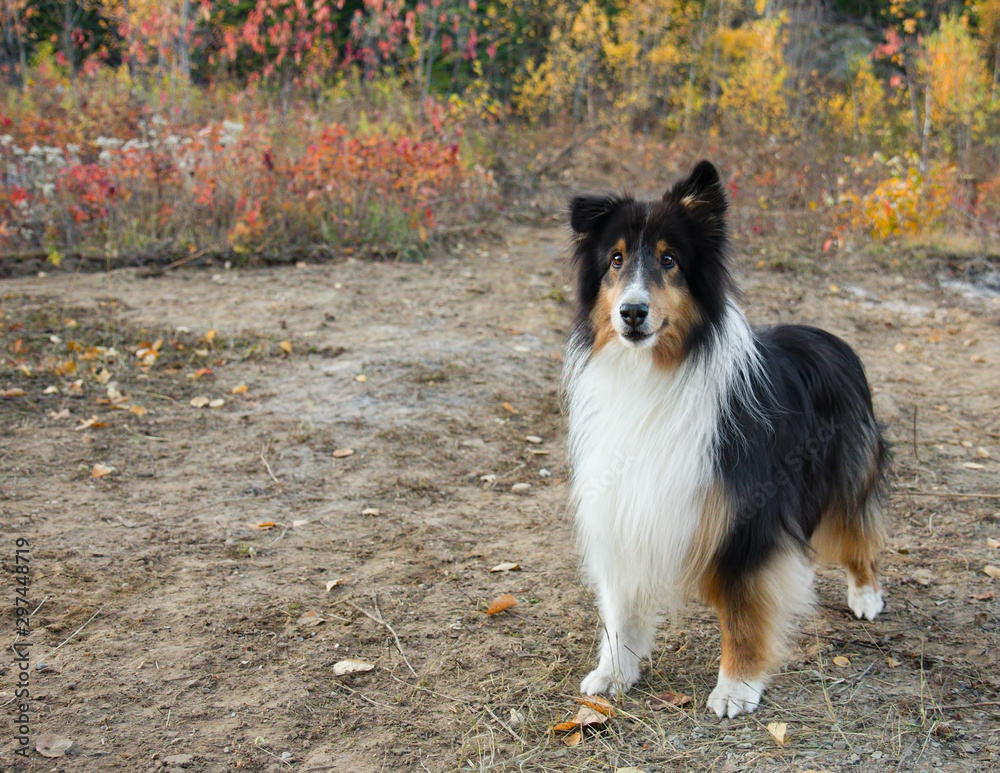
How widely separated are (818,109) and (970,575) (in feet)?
32.9

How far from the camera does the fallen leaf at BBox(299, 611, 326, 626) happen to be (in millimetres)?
3190

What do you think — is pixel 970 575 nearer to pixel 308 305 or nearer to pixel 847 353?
pixel 847 353

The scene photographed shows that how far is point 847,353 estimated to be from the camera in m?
3.29

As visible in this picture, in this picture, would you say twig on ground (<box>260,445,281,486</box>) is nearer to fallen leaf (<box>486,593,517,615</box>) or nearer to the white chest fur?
fallen leaf (<box>486,593,517,615</box>)

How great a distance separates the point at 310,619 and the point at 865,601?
2187 mm

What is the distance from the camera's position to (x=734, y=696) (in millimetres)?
2730

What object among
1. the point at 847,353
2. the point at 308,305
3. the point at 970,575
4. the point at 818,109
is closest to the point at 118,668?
the point at 847,353

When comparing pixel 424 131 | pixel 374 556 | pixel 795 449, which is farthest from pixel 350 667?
pixel 424 131

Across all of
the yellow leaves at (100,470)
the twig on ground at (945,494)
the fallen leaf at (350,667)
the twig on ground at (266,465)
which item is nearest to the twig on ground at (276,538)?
Answer: the twig on ground at (266,465)

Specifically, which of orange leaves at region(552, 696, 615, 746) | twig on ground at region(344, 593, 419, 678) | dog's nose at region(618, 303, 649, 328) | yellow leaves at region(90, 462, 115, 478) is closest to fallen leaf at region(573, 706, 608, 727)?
orange leaves at region(552, 696, 615, 746)

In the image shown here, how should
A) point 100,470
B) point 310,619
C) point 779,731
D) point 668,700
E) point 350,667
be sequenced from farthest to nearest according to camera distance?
point 100,470, point 310,619, point 350,667, point 668,700, point 779,731

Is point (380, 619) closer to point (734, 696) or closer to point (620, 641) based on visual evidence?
point (620, 641)

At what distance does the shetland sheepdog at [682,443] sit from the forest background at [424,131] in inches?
217

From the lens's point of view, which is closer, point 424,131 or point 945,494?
point 945,494
